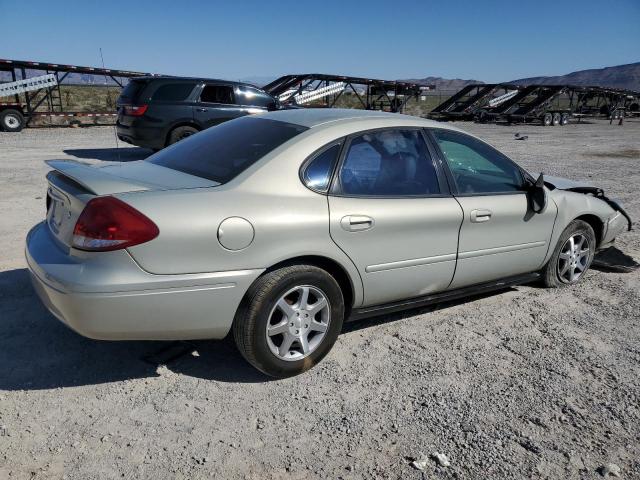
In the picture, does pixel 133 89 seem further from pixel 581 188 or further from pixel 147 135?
pixel 581 188

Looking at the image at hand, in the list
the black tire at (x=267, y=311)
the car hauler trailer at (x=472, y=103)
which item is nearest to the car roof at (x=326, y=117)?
the black tire at (x=267, y=311)

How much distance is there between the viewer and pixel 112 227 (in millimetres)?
2770

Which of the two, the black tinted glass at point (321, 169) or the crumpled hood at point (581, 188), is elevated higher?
the black tinted glass at point (321, 169)

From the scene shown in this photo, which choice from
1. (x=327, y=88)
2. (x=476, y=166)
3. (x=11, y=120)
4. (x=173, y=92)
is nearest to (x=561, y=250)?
(x=476, y=166)

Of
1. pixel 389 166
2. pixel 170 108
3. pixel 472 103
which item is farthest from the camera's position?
pixel 472 103

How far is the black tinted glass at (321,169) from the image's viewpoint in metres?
3.31

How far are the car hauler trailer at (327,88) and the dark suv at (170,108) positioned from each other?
390 inches

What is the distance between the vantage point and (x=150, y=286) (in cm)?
279

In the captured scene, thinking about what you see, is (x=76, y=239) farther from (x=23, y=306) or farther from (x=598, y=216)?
(x=598, y=216)

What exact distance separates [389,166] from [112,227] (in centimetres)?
184

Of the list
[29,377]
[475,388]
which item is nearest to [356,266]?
[475,388]

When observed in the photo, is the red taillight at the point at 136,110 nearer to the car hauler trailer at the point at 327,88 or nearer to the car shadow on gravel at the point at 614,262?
the car shadow on gravel at the point at 614,262

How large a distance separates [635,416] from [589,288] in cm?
218

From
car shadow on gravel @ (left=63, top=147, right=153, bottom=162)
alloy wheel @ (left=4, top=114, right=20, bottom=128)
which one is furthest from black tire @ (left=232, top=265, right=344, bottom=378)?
alloy wheel @ (left=4, top=114, right=20, bottom=128)
